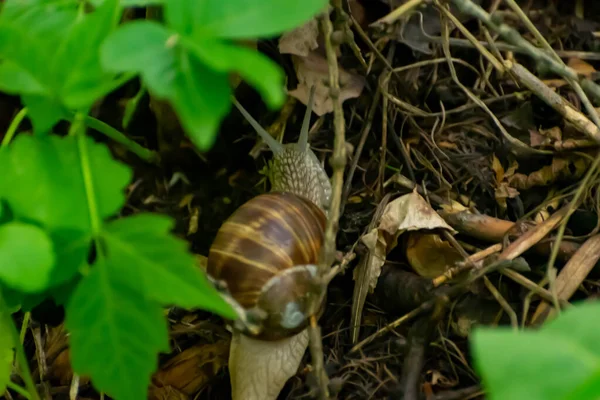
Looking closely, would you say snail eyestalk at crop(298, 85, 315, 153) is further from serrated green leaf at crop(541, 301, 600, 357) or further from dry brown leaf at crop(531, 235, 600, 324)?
serrated green leaf at crop(541, 301, 600, 357)

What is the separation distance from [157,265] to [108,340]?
109 millimetres

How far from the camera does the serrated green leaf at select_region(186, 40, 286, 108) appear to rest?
0.54m

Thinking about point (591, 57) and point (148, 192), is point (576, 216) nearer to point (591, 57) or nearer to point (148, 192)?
point (591, 57)

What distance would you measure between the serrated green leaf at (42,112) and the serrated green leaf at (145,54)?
0.18 m

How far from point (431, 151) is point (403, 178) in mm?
87

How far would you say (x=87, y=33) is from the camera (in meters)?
0.66

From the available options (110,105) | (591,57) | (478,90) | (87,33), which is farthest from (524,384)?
(110,105)

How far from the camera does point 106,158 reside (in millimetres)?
726

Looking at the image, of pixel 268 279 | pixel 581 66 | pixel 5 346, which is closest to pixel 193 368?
pixel 268 279

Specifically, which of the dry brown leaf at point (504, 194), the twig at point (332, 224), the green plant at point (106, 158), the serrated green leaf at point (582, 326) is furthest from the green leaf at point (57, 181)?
the dry brown leaf at point (504, 194)

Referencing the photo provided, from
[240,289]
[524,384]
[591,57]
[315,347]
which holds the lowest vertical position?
[240,289]

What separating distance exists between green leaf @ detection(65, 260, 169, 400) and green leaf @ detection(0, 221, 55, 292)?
53 millimetres

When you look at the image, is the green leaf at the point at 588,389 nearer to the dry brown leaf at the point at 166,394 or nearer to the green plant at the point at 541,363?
the green plant at the point at 541,363

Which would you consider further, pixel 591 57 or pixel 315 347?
pixel 591 57
